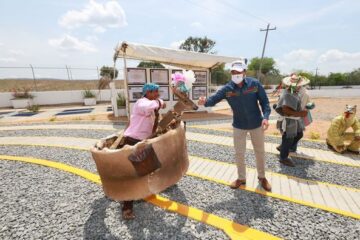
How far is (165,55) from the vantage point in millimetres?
11000

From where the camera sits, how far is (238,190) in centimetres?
395

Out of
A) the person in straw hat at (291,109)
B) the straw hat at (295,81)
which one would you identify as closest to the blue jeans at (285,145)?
the person in straw hat at (291,109)

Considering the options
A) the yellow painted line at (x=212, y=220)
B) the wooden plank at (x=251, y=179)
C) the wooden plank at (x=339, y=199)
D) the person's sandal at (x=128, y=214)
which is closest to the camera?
the yellow painted line at (x=212, y=220)

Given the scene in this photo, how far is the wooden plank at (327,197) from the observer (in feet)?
11.5

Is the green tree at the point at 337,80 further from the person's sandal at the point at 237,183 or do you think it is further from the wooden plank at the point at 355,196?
the person's sandal at the point at 237,183

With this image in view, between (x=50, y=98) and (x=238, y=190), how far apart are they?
21193 millimetres

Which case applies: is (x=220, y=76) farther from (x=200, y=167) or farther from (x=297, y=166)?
(x=200, y=167)

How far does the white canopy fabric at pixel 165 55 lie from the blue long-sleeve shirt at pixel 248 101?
724 cm

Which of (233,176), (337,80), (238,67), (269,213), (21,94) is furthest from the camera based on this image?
(337,80)

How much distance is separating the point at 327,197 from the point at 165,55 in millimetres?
9039

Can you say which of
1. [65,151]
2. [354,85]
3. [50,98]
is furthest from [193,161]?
[354,85]

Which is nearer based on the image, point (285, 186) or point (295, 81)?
point (285, 186)

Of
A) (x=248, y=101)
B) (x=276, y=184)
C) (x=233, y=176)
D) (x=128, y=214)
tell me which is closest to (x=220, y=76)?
(x=233, y=176)

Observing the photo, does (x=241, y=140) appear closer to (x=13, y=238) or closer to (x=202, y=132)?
(x=13, y=238)
